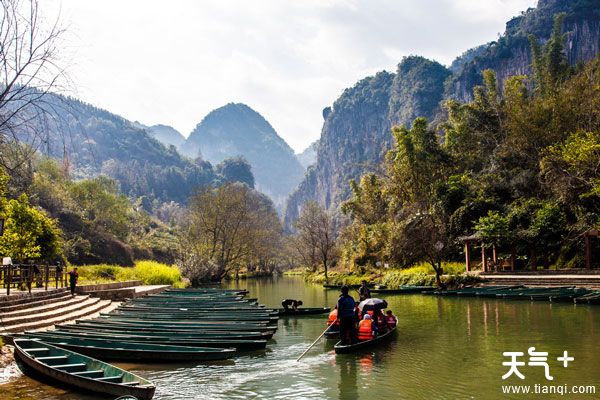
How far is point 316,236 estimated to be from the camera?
53938 mm

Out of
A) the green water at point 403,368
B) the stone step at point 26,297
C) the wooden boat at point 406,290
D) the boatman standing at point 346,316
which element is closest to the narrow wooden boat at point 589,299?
the green water at point 403,368

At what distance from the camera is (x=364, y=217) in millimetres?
54688

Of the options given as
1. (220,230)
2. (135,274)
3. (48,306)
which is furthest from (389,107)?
(48,306)

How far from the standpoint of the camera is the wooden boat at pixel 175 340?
1323cm

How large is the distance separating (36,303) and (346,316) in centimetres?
1093

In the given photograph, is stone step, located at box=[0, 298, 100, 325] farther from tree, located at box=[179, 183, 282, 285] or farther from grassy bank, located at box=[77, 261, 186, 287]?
tree, located at box=[179, 183, 282, 285]

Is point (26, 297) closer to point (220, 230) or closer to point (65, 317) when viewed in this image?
point (65, 317)

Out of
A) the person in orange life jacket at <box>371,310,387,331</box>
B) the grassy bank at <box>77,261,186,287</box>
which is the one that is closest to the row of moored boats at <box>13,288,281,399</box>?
the person in orange life jacket at <box>371,310,387,331</box>

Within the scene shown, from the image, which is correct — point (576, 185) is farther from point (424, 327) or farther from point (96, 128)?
point (96, 128)

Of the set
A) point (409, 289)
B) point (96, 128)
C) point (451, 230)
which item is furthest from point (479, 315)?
point (96, 128)

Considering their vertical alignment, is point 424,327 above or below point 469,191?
below

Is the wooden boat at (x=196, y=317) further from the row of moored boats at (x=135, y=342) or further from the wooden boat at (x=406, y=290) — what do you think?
the wooden boat at (x=406, y=290)

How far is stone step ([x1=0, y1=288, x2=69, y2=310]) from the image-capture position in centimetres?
1535

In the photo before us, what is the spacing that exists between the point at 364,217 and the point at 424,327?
37.1m
